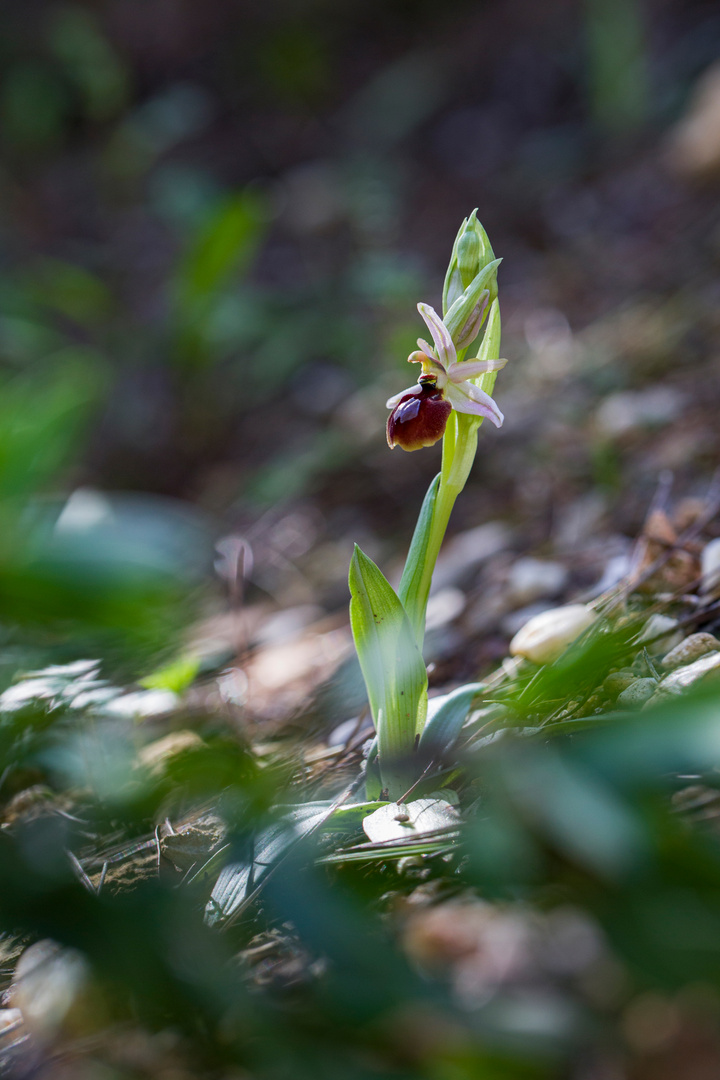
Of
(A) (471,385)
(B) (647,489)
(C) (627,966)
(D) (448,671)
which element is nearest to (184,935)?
(C) (627,966)

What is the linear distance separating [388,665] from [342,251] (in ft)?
11.1

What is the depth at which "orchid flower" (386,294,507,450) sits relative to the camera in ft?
3.05

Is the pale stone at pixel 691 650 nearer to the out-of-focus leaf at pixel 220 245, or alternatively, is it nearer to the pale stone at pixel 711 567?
the pale stone at pixel 711 567

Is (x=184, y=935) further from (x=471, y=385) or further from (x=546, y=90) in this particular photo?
(x=546, y=90)

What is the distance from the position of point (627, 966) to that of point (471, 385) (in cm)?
71

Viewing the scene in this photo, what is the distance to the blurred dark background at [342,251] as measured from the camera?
6.56 feet

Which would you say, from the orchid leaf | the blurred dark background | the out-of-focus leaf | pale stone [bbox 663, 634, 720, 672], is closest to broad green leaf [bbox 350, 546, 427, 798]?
the orchid leaf

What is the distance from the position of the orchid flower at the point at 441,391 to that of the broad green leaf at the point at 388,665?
19cm

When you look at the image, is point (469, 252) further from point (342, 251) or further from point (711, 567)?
point (342, 251)

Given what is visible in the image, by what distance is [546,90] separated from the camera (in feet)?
14.0

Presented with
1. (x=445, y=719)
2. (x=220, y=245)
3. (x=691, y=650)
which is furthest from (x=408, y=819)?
(x=220, y=245)

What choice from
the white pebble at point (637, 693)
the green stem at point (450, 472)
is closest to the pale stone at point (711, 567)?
the white pebble at point (637, 693)

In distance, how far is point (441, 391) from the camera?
947 mm

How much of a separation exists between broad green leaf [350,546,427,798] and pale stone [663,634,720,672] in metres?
0.29
